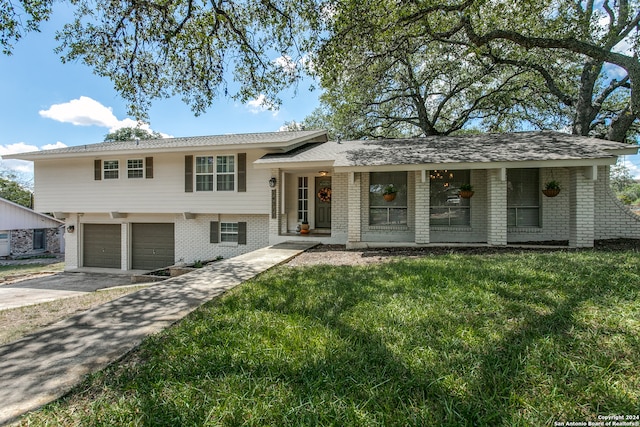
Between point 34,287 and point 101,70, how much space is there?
846 centimetres

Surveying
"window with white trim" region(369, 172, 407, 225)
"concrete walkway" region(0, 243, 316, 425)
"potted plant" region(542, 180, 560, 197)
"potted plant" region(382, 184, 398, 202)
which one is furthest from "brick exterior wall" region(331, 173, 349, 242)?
"potted plant" region(542, 180, 560, 197)

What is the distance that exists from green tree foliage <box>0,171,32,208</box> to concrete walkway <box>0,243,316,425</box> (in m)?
41.2

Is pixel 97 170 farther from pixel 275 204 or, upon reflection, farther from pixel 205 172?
pixel 275 204

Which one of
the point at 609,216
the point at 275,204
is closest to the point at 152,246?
the point at 275,204

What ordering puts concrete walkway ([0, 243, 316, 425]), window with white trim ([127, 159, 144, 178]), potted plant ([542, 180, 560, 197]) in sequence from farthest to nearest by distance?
window with white trim ([127, 159, 144, 178]) → potted plant ([542, 180, 560, 197]) → concrete walkway ([0, 243, 316, 425])

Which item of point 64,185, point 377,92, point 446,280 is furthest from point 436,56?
point 64,185

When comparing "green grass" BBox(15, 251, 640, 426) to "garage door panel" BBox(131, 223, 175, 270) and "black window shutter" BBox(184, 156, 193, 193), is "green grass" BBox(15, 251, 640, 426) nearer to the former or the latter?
"black window shutter" BBox(184, 156, 193, 193)

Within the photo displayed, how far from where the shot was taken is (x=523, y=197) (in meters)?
9.88

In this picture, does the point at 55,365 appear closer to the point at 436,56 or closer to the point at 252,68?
the point at 252,68

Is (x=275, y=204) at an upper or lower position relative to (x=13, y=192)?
lower

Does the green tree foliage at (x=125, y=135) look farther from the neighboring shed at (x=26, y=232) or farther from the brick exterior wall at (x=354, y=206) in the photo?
the brick exterior wall at (x=354, y=206)

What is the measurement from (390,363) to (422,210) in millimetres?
7201

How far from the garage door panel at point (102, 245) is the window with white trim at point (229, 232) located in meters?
5.32

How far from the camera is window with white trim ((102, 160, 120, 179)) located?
42.6ft
